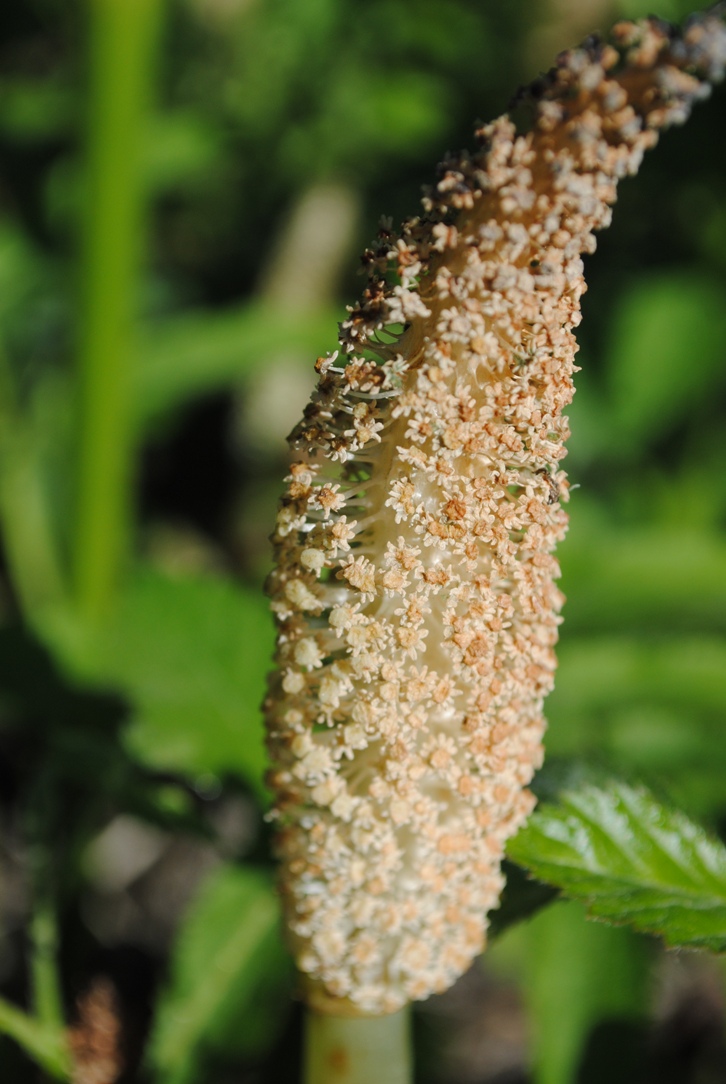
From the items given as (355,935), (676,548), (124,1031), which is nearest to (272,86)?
(676,548)

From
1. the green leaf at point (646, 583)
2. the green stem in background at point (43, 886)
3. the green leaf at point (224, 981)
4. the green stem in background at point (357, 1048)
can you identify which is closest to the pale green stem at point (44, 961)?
the green stem in background at point (43, 886)

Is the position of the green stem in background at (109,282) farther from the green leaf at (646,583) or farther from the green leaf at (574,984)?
the green leaf at (574,984)

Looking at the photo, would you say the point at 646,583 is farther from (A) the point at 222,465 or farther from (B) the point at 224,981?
(A) the point at 222,465

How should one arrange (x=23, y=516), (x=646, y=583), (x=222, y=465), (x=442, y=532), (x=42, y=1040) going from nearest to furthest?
(x=442, y=532) < (x=42, y=1040) < (x=646, y=583) < (x=23, y=516) < (x=222, y=465)

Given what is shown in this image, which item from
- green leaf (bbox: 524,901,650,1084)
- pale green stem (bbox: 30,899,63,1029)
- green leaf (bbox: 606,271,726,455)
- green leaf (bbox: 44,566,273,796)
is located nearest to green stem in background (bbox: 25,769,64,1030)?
pale green stem (bbox: 30,899,63,1029)

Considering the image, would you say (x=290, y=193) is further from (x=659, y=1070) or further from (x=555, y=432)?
(x=555, y=432)

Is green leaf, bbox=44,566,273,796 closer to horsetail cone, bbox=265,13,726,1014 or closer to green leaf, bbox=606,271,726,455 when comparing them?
horsetail cone, bbox=265,13,726,1014

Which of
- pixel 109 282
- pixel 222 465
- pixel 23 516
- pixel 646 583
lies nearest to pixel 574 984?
pixel 646 583
